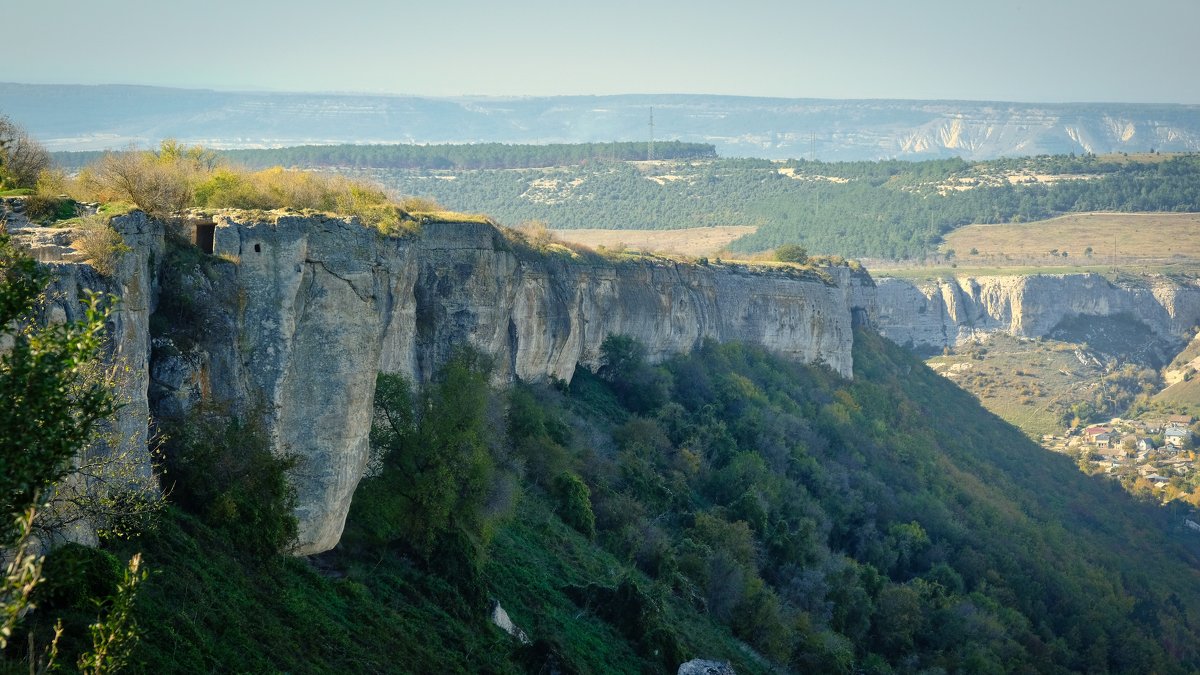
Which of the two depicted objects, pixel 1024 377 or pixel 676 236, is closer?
pixel 1024 377

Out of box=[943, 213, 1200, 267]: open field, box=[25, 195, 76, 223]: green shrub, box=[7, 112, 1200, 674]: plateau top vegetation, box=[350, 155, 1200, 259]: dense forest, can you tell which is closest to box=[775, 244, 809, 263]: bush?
box=[7, 112, 1200, 674]: plateau top vegetation

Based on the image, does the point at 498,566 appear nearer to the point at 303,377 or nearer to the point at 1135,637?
the point at 303,377

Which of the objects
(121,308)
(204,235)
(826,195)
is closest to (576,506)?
(204,235)

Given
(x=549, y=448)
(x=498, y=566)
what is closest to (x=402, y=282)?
(x=498, y=566)

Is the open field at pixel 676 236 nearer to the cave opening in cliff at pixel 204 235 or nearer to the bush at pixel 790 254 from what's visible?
the bush at pixel 790 254

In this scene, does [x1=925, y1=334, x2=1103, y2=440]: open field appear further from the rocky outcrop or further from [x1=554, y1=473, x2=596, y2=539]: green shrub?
[x1=554, y1=473, x2=596, y2=539]: green shrub

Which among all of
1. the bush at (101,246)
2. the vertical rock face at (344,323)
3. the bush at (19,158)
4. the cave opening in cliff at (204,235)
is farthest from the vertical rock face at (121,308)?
the bush at (19,158)

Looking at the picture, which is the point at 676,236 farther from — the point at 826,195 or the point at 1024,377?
the point at 1024,377
